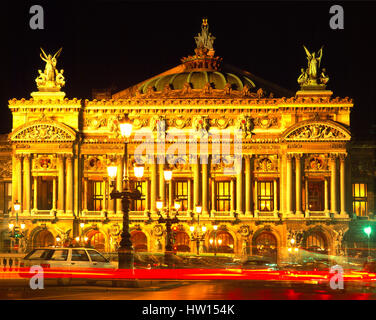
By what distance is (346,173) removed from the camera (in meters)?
86.0

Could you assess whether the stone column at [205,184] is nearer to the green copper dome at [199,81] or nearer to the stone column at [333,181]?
the stone column at [333,181]

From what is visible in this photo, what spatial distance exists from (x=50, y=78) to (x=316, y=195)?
29427mm

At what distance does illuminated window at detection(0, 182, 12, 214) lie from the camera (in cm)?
9138

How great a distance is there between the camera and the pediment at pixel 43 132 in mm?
86000

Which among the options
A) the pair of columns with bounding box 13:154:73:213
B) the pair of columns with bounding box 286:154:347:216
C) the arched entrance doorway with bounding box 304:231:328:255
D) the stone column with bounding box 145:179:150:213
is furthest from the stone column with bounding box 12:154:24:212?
the arched entrance doorway with bounding box 304:231:328:255

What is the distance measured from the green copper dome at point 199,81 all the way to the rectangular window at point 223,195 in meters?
13.0

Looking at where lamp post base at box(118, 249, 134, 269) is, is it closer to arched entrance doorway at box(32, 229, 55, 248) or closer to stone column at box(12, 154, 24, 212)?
arched entrance doorway at box(32, 229, 55, 248)

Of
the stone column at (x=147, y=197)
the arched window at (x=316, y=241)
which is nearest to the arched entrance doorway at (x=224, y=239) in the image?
the arched window at (x=316, y=241)

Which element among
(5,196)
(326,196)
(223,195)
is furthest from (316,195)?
(5,196)

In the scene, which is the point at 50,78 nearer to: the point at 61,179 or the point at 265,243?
the point at 61,179

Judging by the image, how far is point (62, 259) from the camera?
39.3 metres

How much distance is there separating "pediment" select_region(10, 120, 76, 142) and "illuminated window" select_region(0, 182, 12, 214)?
7032mm

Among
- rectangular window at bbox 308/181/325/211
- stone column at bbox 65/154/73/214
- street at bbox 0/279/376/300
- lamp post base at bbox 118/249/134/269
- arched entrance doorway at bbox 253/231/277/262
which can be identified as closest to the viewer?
street at bbox 0/279/376/300
